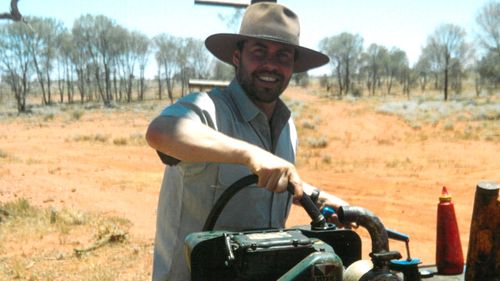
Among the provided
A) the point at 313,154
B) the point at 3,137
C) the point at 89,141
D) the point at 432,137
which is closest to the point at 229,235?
the point at 313,154

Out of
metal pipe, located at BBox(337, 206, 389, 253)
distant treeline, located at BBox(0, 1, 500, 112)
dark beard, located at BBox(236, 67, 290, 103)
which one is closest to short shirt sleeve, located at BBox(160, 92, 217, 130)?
dark beard, located at BBox(236, 67, 290, 103)

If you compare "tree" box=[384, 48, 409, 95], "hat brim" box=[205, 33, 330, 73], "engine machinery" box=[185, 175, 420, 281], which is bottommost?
"engine machinery" box=[185, 175, 420, 281]

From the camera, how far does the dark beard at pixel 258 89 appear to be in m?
2.28

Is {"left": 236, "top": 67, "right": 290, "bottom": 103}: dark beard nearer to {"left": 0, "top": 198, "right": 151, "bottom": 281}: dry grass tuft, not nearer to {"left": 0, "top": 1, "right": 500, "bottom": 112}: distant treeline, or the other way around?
{"left": 0, "top": 198, "right": 151, "bottom": 281}: dry grass tuft

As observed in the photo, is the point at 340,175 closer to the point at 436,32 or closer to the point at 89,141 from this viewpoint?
the point at 89,141

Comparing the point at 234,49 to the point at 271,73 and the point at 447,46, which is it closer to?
the point at 271,73

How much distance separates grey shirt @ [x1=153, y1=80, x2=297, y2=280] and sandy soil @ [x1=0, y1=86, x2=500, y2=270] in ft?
16.6

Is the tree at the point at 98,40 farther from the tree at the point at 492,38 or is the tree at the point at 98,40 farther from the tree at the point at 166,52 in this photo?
the tree at the point at 492,38

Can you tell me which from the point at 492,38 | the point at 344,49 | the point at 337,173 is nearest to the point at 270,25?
the point at 337,173

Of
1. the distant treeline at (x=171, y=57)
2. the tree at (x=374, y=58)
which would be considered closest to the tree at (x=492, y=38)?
the distant treeline at (x=171, y=57)

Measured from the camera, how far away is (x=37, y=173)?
1302cm

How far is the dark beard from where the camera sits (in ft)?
7.48

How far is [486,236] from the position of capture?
1.64 meters

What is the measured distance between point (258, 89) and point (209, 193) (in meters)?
0.51
